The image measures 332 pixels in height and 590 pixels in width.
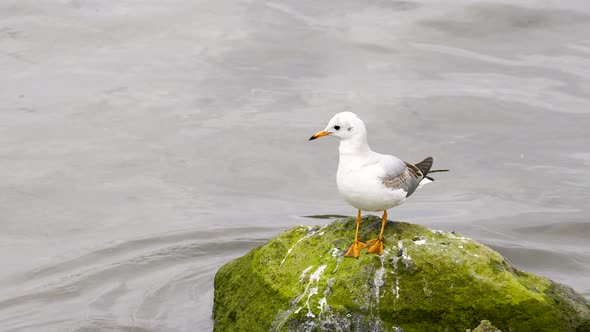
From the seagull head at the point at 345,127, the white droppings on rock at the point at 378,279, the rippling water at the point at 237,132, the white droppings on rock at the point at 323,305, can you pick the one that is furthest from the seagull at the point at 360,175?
the rippling water at the point at 237,132

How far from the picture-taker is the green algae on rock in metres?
6.71

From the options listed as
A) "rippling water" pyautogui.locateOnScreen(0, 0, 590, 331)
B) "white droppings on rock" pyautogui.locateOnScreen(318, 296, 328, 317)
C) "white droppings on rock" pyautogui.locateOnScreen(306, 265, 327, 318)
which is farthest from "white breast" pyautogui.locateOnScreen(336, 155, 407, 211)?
"rippling water" pyautogui.locateOnScreen(0, 0, 590, 331)

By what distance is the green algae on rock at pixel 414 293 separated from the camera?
6.71 metres

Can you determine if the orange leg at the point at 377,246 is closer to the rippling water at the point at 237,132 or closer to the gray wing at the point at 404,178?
the gray wing at the point at 404,178

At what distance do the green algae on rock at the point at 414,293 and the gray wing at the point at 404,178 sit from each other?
0.39m

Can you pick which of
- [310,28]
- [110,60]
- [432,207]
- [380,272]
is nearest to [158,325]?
[380,272]

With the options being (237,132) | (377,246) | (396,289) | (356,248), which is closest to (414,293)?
(396,289)

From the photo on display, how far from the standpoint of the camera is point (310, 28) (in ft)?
53.9

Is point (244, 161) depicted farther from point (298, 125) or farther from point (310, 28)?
point (310, 28)

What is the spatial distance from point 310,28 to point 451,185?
17.5ft

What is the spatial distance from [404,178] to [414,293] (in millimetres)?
1019

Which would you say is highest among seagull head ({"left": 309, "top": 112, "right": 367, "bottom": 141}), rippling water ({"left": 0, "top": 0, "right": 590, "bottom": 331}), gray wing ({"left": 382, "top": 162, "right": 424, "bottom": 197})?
seagull head ({"left": 309, "top": 112, "right": 367, "bottom": 141})

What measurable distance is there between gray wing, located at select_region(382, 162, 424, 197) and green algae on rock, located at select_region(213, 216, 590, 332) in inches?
15.3

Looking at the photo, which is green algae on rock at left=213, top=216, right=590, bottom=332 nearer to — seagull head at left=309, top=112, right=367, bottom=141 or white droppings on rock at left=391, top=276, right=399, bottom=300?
white droppings on rock at left=391, top=276, right=399, bottom=300
